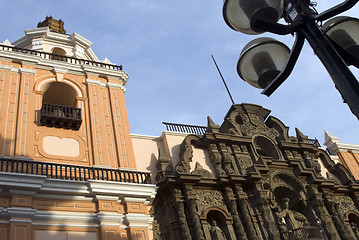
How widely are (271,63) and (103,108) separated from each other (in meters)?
9.51

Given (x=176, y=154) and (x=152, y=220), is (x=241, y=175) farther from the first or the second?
(x=152, y=220)

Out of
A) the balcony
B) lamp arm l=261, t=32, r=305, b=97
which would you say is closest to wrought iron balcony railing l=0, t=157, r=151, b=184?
the balcony

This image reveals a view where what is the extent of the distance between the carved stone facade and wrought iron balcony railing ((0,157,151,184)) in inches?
54.8

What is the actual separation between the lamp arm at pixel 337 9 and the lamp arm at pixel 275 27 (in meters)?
0.30

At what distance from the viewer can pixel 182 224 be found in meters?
11.9

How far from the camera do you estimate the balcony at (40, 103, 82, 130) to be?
12.6m

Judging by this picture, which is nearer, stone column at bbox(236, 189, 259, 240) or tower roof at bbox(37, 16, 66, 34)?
stone column at bbox(236, 189, 259, 240)

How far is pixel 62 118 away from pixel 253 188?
7089 mm

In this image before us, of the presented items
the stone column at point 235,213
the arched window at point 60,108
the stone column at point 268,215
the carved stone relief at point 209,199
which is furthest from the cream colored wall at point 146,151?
the stone column at point 268,215

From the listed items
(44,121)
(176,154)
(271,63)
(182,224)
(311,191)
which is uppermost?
(44,121)

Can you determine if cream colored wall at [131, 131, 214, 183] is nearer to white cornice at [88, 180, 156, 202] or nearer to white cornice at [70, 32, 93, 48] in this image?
white cornice at [88, 180, 156, 202]

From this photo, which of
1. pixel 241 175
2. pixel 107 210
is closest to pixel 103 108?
pixel 107 210

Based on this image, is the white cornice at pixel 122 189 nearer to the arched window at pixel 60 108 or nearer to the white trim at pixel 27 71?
the arched window at pixel 60 108

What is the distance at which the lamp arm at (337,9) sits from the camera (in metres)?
4.43
